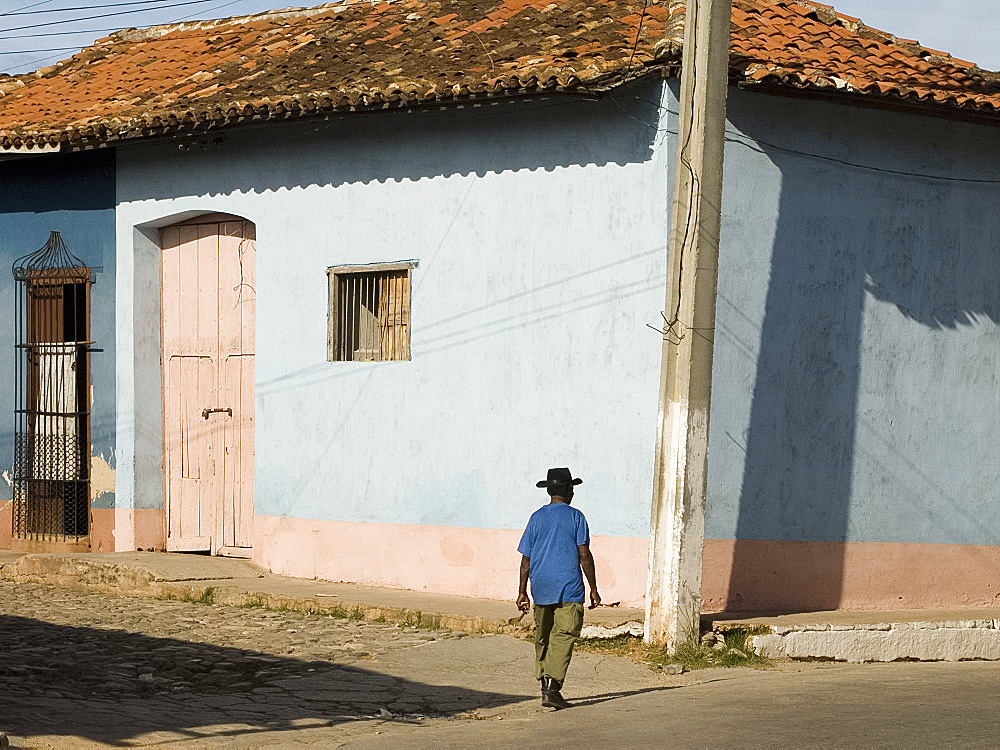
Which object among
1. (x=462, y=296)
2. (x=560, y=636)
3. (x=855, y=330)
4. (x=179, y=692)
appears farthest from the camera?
(x=462, y=296)

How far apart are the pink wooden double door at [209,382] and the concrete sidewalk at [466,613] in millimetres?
699

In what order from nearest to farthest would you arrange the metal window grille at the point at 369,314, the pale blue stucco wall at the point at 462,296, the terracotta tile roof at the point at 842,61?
the terracotta tile roof at the point at 842,61
the pale blue stucco wall at the point at 462,296
the metal window grille at the point at 369,314

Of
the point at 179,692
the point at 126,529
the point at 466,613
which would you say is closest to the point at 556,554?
the point at 179,692

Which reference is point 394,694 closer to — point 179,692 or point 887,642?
point 179,692

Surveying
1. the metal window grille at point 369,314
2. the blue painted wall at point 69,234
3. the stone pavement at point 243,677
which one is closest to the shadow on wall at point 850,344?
the stone pavement at point 243,677

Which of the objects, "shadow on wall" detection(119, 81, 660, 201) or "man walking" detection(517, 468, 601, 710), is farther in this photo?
"shadow on wall" detection(119, 81, 660, 201)

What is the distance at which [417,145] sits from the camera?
11227 mm

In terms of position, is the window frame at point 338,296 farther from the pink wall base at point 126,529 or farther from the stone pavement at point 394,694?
the pink wall base at point 126,529

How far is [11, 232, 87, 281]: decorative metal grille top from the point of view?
43.6 ft

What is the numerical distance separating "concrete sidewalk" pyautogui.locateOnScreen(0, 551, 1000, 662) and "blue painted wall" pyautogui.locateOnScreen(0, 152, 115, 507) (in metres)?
1.50

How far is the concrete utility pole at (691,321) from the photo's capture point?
29.0 feet

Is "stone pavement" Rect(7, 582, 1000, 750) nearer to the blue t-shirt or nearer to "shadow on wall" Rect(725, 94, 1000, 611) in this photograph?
the blue t-shirt

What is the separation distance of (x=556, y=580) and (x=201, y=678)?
7.31 ft

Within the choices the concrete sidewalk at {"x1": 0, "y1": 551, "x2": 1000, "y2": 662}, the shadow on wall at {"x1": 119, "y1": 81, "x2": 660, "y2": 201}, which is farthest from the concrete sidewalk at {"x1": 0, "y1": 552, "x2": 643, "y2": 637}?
the shadow on wall at {"x1": 119, "y1": 81, "x2": 660, "y2": 201}
